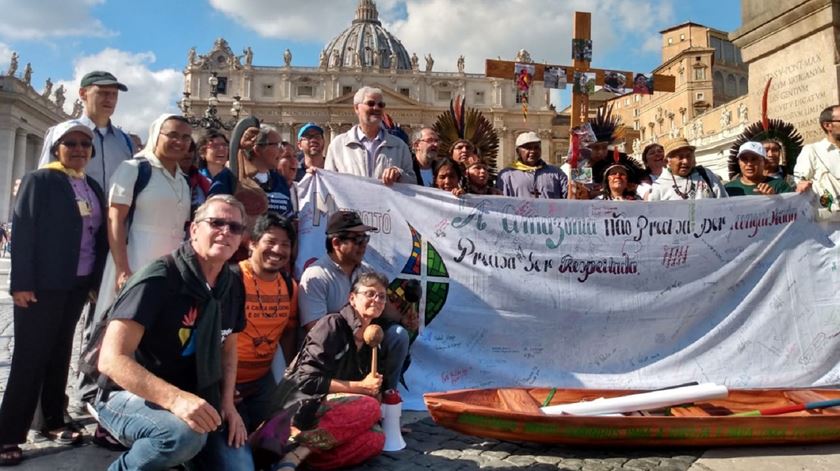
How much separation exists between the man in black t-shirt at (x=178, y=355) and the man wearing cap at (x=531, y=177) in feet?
11.2

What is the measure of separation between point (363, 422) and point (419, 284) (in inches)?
63.2

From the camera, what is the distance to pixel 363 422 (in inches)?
124

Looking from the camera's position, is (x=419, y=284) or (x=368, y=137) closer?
(x=419, y=284)

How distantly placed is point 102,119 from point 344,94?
246ft

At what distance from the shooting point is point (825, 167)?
16.1 ft

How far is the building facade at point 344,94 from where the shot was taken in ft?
241

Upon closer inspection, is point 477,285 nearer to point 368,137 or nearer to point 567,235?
point 567,235

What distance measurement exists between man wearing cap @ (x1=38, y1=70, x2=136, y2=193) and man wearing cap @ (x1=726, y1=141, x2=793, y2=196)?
16.5 ft

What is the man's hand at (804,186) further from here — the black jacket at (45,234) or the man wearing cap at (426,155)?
the black jacket at (45,234)

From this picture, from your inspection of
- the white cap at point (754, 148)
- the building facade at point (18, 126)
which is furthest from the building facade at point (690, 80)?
the white cap at point (754, 148)

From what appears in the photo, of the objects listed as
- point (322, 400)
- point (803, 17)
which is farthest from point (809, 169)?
point (322, 400)

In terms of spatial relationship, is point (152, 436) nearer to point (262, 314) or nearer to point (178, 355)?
point (178, 355)

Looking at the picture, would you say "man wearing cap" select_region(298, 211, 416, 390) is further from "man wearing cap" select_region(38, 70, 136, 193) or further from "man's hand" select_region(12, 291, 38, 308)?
"man wearing cap" select_region(38, 70, 136, 193)
